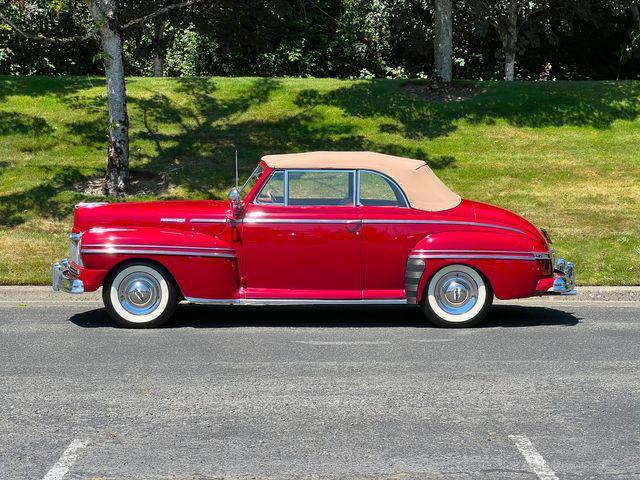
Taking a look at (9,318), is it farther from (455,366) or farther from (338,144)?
(338,144)

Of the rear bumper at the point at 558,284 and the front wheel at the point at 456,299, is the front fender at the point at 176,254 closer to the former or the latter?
the front wheel at the point at 456,299

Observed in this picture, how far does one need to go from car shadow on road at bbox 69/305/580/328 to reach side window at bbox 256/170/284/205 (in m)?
1.33

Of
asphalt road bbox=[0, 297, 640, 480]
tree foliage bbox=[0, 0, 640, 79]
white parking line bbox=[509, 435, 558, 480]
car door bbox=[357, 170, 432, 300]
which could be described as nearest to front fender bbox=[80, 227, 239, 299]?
asphalt road bbox=[0, 297, 640, 480]

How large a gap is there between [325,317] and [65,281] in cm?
285

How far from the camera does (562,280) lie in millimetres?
9383

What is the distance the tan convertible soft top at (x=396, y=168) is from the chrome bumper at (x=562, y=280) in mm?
1335

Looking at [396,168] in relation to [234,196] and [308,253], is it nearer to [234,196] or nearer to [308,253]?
[308,253]

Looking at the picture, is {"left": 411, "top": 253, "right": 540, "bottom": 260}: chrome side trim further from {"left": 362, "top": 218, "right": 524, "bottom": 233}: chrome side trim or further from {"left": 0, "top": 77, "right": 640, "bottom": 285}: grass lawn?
{"left": 0, "top": 77, "right": 640, "bottom": 285}: grass lawn

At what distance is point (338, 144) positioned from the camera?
62.6 feet

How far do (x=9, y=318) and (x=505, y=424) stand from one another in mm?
5910

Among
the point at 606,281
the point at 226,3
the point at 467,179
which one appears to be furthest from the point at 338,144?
the point at 606,281

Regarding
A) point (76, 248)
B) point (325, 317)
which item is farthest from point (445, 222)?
point (76, 248)

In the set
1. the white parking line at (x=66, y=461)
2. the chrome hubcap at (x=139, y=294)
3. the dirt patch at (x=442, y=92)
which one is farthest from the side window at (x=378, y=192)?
the dirt patch at (x=442, y=92)

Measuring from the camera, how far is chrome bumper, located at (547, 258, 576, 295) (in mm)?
9352
